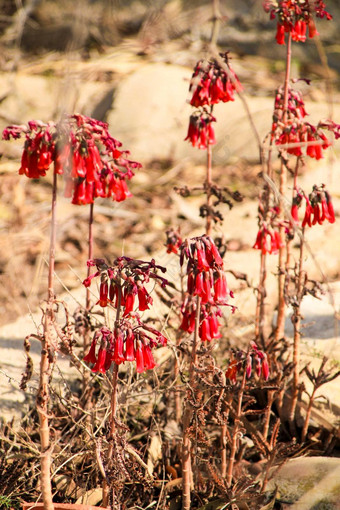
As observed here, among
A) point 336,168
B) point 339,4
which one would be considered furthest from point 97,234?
point 339,4

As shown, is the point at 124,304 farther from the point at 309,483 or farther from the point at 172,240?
the point at 309,483

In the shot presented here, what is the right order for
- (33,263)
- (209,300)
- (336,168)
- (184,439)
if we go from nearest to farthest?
(209,300) < (184,439) < (33,263) < (336,168)

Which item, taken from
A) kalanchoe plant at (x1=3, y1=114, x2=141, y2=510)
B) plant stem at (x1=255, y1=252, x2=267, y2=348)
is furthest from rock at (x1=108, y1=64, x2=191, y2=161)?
kalanchoe plant at (x1=3, y1=114, x2=141, y2=510)

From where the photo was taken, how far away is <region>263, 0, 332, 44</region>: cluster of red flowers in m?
3.20

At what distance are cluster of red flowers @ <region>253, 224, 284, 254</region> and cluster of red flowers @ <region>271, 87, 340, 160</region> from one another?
0.42 metres

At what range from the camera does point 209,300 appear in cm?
242

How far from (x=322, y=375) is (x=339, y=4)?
959cm

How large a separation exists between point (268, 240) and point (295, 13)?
1.19 metres

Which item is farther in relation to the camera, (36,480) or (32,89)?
(32,89)

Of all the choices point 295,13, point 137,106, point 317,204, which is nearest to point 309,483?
point 317,204

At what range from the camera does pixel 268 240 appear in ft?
10.7

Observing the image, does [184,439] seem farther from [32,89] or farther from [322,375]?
[32,89]

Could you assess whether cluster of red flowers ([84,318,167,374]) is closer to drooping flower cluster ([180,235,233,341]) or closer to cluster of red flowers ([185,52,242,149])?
drooping flower cluster ([180,235,233,341])

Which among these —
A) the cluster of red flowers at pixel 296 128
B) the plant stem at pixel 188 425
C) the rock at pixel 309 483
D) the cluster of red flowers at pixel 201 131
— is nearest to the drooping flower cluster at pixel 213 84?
the cluster of red flowers at pixel 201 131
